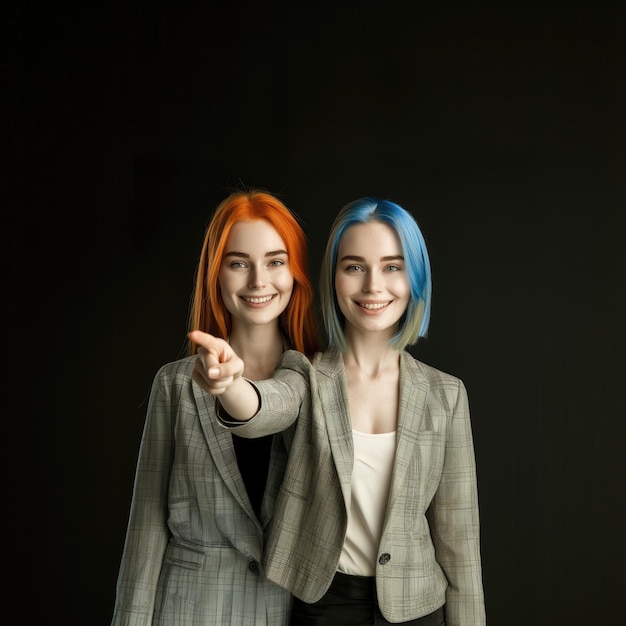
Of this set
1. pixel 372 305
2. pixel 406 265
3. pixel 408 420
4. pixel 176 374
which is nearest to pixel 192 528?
pixel 176 374

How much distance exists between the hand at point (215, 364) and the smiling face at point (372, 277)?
17.7 inches

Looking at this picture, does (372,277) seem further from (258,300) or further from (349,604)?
(349,604)

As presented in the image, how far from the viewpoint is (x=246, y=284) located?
2141 millimetres

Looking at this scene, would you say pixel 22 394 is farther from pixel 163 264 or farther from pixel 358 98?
pixel 358 98

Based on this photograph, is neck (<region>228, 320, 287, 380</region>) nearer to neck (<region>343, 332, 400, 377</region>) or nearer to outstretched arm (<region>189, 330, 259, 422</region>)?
neck (<region>343, 332, 400, 377</region>)

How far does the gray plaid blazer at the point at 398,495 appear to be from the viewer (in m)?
1.96

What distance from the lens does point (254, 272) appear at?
213cm

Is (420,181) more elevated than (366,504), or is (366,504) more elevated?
(420,181)

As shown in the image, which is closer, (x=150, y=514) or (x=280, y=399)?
(x=280, y=399)

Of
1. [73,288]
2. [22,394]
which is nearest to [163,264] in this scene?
[73,288]

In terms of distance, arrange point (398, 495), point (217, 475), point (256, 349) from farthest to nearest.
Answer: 1. point (256, 349)
2. point (217, 475)
3. point (398, 495)

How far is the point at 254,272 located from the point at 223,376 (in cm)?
53

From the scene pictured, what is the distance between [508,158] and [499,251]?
0.33 meters

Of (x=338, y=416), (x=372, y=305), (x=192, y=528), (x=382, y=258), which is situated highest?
(x=382, y=258)
